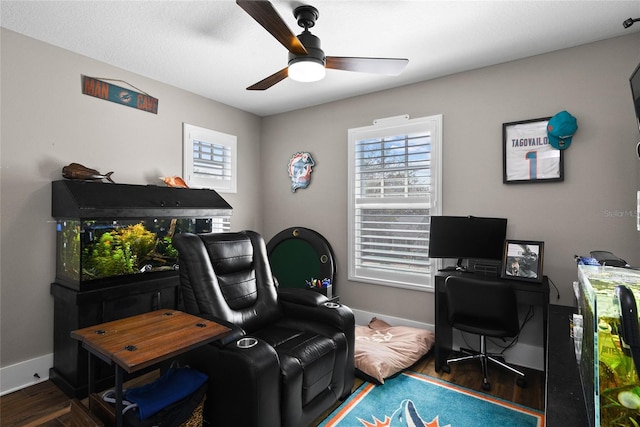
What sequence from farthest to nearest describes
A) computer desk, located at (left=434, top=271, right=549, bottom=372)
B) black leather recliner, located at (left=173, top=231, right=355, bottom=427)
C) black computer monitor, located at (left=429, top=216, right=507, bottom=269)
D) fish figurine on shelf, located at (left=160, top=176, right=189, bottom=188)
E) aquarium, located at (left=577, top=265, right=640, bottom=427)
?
1. fish figurine on shelf, located at (left=160, top=176, right=189, bottom=188)
2. black computer monitor, located at (left=429, top=216, right=507, bottom=269)
3. computer desk, located at (left=434, top=271, right=549, bottom=372)
4. black leather recliner, located at (left=173, top=231, right=355, bottom=427)
5. aquarium, located at (left=577, top=265, right=640, bottom=427)

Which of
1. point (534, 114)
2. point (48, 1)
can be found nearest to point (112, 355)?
point (48, 1)

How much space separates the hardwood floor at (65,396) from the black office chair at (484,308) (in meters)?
0.08

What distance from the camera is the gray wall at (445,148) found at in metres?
2.49

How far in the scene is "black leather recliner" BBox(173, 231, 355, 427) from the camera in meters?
1.67

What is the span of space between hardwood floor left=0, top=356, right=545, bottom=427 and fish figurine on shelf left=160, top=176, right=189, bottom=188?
1.87 meters

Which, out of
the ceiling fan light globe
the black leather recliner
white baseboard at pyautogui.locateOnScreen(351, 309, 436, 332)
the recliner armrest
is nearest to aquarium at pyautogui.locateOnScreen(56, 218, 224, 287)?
the black leather recliner

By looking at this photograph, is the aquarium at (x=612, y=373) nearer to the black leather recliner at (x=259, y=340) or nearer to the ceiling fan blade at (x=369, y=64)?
the black leather recliner at (x=259, y=340)

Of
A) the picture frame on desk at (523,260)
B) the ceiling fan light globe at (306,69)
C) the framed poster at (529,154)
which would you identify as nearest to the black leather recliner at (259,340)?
the ceiling fan light globe at (306,69)

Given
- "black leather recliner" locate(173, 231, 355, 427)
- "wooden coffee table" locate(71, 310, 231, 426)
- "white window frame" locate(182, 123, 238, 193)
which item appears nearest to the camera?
"wooden coffee table" locate(71, 310, 231, 426)

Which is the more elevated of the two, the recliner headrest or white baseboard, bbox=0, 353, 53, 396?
the recliner headrest

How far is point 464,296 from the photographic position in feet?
8.41

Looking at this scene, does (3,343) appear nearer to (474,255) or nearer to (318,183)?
(318,183)

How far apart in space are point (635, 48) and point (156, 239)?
4.09 m

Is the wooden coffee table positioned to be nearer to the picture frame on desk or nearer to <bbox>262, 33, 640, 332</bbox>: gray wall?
the picture frame on desk
